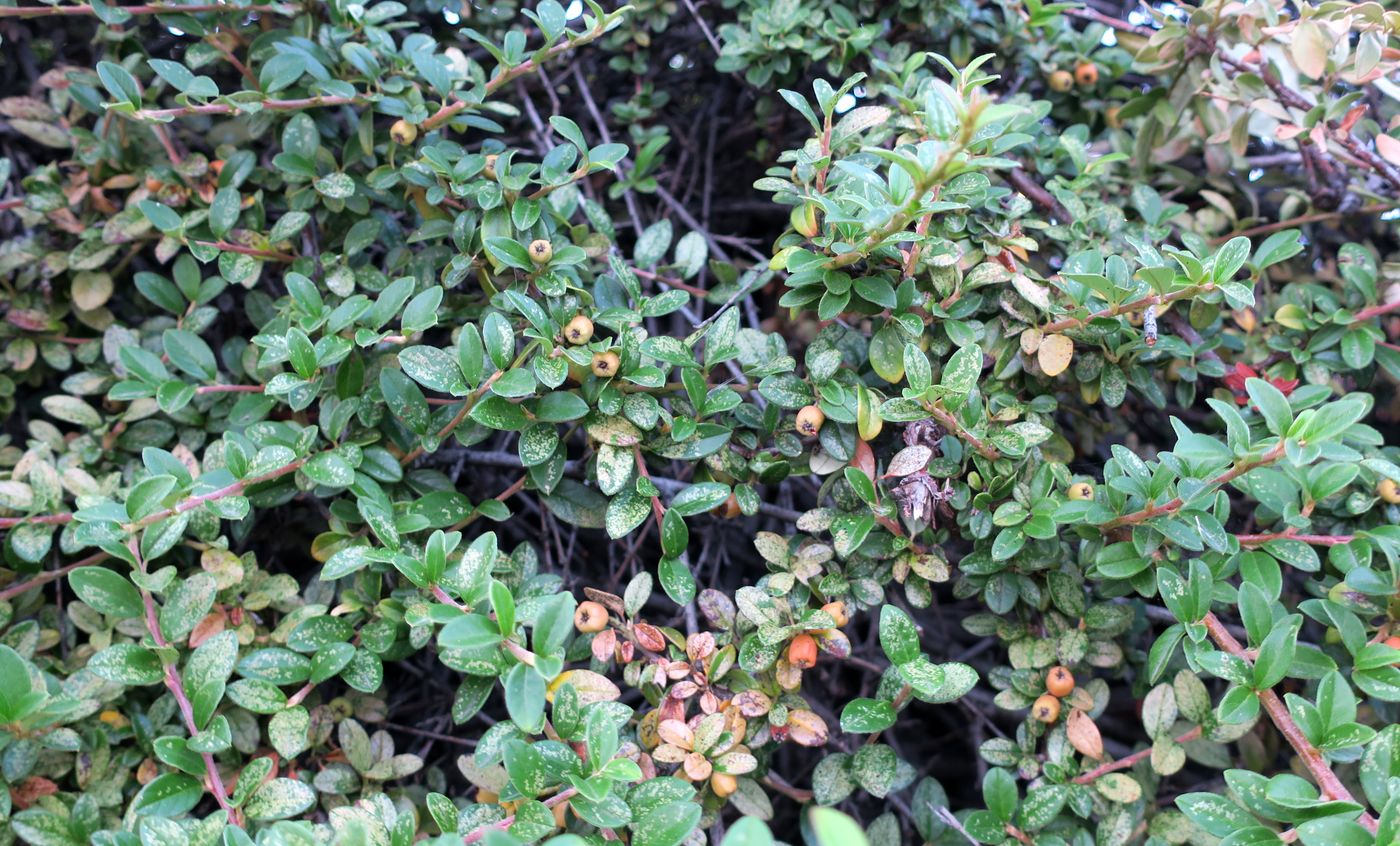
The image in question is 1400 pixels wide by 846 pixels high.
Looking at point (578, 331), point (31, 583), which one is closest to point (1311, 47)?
point (578, 331)

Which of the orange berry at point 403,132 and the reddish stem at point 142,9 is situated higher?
the reddish stem at point 142,9

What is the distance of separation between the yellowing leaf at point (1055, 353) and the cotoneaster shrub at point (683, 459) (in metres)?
0.02

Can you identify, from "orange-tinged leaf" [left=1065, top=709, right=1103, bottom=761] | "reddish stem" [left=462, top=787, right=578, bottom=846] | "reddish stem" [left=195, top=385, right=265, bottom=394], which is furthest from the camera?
"reddish stem" [left=195, top=385, right=265, bottom=394]

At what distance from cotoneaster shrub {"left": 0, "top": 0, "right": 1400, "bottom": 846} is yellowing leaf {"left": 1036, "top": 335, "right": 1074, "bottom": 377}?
0.08 feet

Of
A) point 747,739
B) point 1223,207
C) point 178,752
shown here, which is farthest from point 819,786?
point 1223,207

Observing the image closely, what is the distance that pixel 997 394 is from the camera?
121 cm

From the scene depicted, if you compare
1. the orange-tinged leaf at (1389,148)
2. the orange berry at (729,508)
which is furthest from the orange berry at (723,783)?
the orange-tinged leaf at (1389,148)

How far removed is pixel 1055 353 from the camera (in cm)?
119

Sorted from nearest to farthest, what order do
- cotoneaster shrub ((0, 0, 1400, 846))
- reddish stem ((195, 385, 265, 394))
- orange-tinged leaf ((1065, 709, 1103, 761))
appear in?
1. cotoneaster shrub ((0, 0, 1400, 846))
2. orange-tinged leaf ((1065, 709, 1103, 761))
3. reddish stem ((195, 385, 265, 394))

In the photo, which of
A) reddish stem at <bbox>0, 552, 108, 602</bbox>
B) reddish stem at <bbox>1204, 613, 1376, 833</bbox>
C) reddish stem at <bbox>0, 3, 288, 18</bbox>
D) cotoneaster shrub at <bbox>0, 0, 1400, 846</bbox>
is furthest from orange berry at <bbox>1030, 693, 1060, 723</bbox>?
reddish stem at <bbox>0, 3, 288, 18</bbox>

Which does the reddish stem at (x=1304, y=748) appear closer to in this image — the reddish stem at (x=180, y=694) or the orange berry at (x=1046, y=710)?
the orange berry at (x=1046, y=710)

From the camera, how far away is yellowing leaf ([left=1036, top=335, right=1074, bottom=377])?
118 centimetres

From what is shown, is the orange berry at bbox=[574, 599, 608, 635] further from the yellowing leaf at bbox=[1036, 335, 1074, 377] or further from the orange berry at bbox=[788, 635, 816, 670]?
the yellowing leaf at bbox=[1036, 335, 1074, 377]

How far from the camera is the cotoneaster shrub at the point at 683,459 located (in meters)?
1.04
